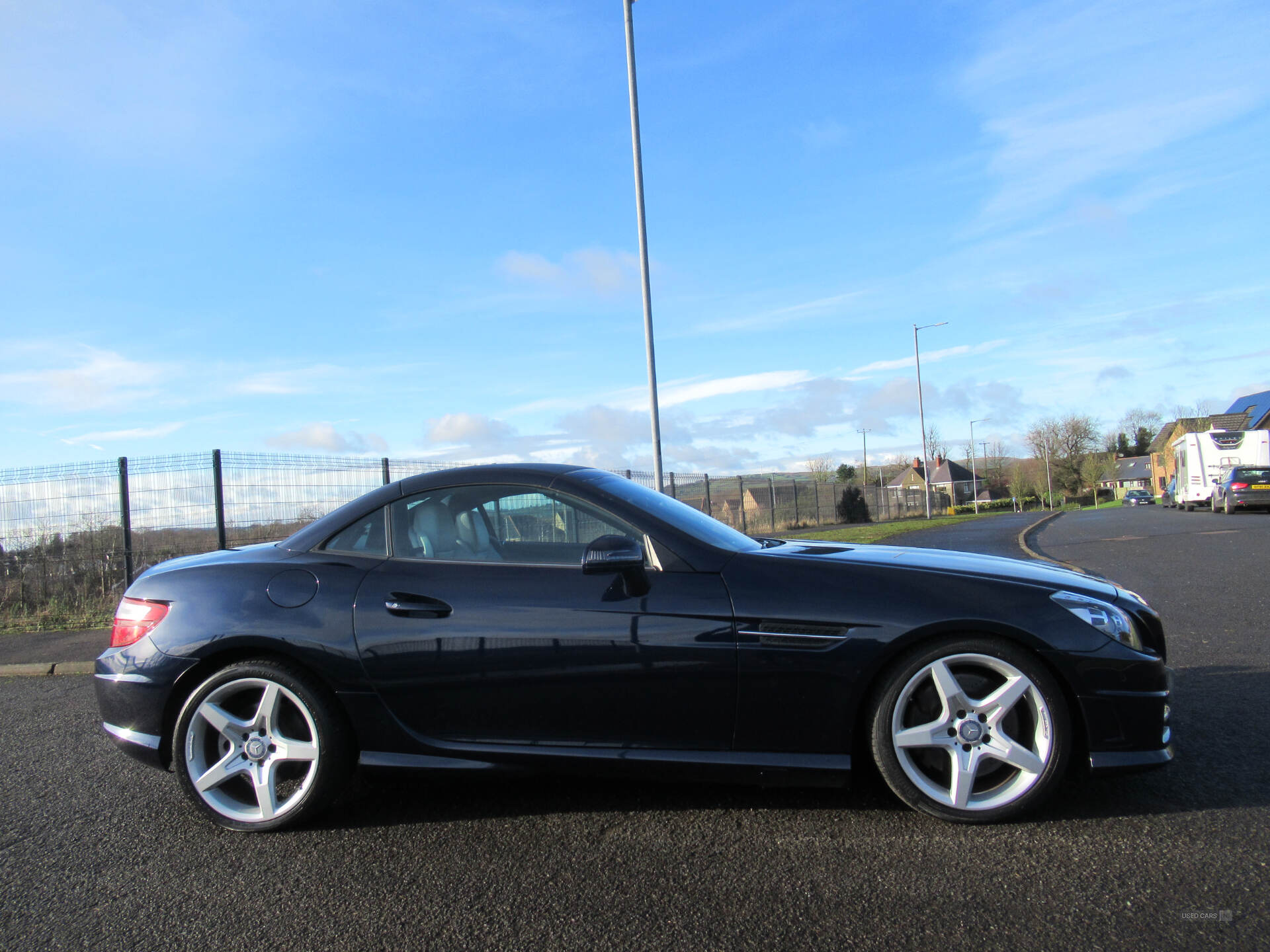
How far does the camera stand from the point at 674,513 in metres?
3.82

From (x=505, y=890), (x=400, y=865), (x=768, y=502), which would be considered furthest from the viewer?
(x=768, y=502)

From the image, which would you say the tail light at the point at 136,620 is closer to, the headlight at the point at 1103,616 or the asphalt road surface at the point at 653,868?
the asphalt road surface at the point at 653,868

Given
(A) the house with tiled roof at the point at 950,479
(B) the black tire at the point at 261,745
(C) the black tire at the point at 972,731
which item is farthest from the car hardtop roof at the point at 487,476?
(A) the house with tiled roof at the point at 950,479

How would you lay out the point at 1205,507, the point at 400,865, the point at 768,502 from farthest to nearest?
the point at 1205,507, the point at 768,502, the point at 400,865

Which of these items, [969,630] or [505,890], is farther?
[969,630]

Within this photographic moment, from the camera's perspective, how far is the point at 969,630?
321 cm

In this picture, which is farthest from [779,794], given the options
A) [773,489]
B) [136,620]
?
[773,489]

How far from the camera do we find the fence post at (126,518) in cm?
1041

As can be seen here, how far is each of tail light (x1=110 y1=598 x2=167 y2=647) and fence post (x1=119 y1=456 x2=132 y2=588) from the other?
7.53m

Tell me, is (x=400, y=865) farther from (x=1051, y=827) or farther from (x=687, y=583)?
(x=1051, y=827)

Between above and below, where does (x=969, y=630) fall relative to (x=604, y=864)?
above

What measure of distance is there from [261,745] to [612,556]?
1.65m

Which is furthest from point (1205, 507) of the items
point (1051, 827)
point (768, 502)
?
point (1051, 827)

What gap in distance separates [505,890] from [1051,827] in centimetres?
191
